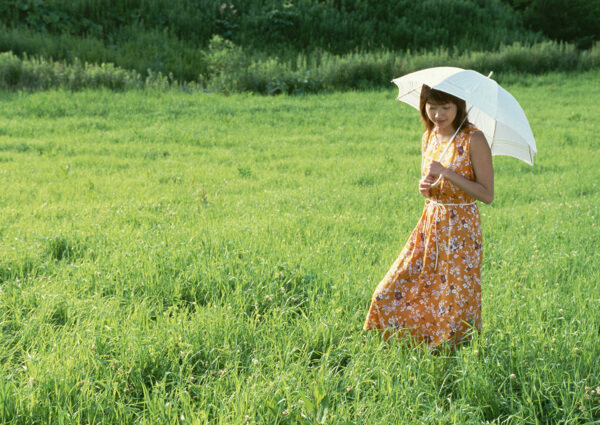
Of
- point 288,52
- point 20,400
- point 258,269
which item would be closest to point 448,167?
point 258,269

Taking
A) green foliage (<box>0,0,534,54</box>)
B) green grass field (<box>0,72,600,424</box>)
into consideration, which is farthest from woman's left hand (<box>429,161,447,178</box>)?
green foliage (<box>0,0,534,54</box>)

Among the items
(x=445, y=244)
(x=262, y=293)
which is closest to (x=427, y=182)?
(x=445, y=244)

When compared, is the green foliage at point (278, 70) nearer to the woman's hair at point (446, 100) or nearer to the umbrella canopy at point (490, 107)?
the woman's hair at point (446, 100)

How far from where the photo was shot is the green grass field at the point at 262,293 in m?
2.92

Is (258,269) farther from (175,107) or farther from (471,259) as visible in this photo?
(175,107)

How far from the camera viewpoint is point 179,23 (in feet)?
73.5

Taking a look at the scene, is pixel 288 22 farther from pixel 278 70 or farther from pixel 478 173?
pixel 478 173

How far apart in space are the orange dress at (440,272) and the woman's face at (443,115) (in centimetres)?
10

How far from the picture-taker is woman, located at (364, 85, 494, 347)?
11.2 feet

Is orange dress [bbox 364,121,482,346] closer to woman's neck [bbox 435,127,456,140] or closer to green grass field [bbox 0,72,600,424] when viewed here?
woman's neck [bbox 435,127,456,140]

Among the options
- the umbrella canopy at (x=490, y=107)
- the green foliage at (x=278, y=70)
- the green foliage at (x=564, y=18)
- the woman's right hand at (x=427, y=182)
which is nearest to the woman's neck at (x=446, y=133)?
the umbrella canopy at (x=490, y=107)

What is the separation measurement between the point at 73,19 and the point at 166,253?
19.8 metres

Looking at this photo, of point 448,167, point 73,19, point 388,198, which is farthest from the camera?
point 73,19

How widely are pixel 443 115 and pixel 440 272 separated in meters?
1.08
